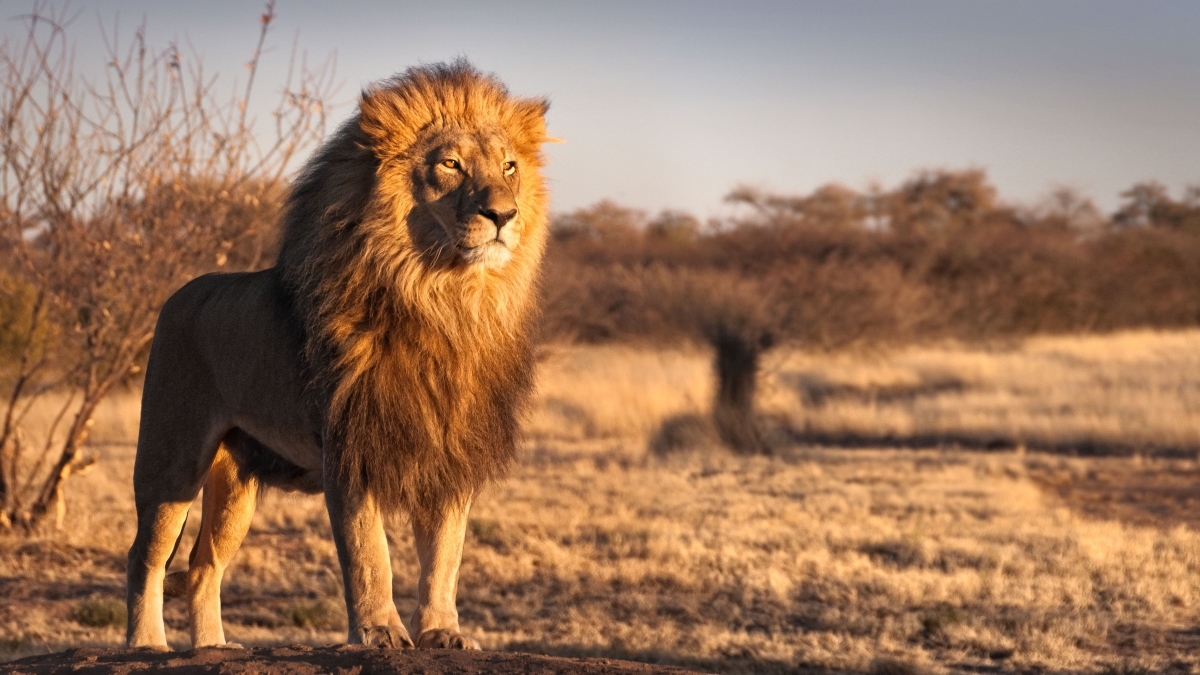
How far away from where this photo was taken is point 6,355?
1309 cm

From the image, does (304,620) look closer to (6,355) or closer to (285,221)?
(285,221)

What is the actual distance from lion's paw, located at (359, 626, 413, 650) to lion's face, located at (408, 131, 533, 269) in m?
1.23

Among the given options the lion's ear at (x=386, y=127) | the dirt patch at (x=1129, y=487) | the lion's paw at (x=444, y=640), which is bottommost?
the dirt patch at (x=1129, y=487)

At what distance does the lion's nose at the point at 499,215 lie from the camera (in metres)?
4.12

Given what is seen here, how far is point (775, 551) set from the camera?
383 inches

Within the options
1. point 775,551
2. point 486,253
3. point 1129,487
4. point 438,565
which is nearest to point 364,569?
point 438,565

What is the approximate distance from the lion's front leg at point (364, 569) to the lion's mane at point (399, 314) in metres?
0.07

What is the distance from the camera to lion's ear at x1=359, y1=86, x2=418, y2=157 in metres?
4.27

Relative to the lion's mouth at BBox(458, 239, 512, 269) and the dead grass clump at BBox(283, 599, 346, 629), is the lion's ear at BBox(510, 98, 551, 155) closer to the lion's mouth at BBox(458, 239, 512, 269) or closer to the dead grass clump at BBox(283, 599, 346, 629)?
the lion's mouth at BBox(458, 239, 512, 269)

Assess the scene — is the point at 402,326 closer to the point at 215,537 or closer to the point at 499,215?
the point at 499,215

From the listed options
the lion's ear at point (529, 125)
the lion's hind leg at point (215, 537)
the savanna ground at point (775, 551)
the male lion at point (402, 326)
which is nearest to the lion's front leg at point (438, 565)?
the male lion at point (402, 326)

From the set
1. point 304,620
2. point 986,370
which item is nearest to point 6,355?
point 304,620

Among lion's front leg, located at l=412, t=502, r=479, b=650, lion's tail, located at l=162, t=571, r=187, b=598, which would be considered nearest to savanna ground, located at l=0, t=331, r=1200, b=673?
lion's tail, located at l=162, t=571, r=187, b=598

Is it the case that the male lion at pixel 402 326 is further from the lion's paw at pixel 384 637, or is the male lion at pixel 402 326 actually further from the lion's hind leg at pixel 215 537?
the lion's hind leg at pixel 215 537
